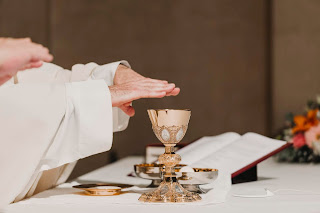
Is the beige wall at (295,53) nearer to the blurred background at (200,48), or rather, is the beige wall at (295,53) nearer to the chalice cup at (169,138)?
the blurred background at (200,48)

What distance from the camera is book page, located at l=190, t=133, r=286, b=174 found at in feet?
6.45

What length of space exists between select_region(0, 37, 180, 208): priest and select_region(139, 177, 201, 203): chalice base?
0.18 meters

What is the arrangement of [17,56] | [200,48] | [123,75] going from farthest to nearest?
1. [200,48]
2. [123,75]
3. [17,56]

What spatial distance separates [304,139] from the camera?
2918 mm

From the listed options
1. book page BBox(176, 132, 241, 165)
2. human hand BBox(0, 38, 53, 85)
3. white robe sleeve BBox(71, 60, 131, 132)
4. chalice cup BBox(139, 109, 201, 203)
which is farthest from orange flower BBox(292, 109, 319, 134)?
human hand BBox(0, 38, 53, 85)

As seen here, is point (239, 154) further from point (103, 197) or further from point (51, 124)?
point (51, 124)

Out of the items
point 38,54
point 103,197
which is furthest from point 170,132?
point 38,54

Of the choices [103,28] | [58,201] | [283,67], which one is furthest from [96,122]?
[103,28]

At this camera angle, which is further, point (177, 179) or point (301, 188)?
point (301, 188)

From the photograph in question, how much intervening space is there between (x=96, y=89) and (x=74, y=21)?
12.5ft

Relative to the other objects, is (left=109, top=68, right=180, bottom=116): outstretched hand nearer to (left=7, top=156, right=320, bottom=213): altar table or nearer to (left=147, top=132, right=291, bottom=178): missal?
(left=7, top=156, right=320, bottom=213): altar table

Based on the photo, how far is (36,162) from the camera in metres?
1.42

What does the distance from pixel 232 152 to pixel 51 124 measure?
2.82 feet

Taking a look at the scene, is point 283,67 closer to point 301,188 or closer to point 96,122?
point 301,188
